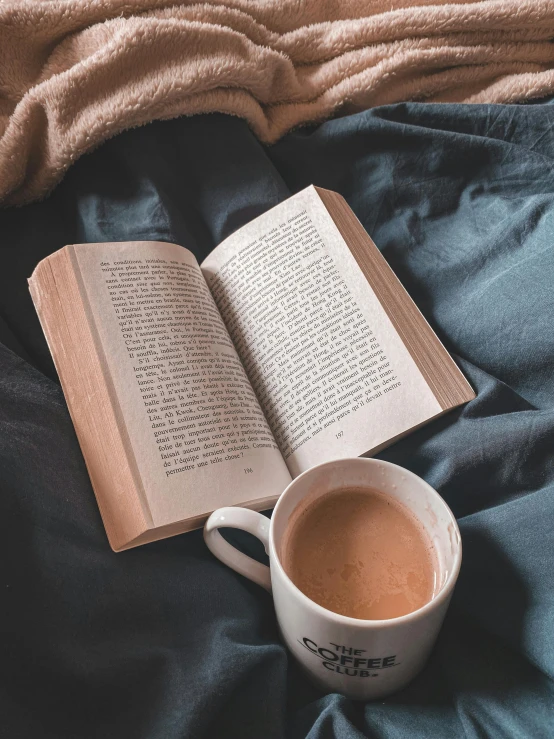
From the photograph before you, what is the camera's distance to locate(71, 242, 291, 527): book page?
47 cm

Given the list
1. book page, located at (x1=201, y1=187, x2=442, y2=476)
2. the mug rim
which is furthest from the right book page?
the mug rim

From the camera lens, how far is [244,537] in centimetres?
52

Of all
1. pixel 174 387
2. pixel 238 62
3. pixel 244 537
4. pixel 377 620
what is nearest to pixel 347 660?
pixel 377 620

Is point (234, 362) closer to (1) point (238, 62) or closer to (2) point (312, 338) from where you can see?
(2) point (312, 338)

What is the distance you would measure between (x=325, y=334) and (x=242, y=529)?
7.7 inches

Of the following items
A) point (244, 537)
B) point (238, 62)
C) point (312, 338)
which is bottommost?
point (244, 537)

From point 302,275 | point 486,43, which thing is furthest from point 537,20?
point 302,275

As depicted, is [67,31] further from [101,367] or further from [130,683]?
[130,683]

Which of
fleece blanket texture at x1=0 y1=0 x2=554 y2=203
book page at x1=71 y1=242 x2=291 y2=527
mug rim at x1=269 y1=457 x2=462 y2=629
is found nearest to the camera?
mug rim at x1=269 y1=457 x2=462 y2=629

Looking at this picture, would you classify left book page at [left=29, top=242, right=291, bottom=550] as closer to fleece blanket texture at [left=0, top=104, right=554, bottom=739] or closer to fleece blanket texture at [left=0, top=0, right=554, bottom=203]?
fleece blanket texture at [left=0, top=104, right=554, bottom=739]

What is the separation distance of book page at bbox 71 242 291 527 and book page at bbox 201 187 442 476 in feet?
0.09

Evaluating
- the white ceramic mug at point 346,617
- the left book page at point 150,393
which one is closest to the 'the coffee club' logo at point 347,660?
the white ceramic mug at point 346,617

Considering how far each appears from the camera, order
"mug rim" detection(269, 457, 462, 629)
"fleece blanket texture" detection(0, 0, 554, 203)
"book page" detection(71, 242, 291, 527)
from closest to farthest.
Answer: "mug rim" detection(269, 457, 462, 629) < "book page" detection(71, 242, 291, 527) < "fleece blanket texture" detection(0, 0, 554, 203)

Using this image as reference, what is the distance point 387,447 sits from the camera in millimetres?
531
